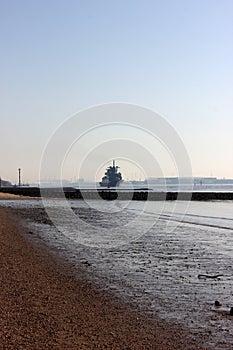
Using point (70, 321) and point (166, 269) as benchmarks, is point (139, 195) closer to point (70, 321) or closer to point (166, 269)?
point (166, 269)

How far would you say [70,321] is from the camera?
963 centimetres

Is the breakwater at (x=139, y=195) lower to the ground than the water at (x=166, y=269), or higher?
higher

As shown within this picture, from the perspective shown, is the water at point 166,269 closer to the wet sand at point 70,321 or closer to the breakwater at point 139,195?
the wet sand at point 70,321

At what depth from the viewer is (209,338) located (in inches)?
359

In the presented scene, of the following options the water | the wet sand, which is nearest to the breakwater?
the water

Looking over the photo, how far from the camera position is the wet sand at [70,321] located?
27.5ft

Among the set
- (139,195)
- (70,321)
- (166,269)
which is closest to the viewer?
(70,321)

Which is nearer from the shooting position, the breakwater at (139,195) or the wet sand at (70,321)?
the wet sand at (70,321)

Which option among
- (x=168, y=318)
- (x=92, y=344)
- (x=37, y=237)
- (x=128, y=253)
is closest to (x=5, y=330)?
(x=92, y=344)

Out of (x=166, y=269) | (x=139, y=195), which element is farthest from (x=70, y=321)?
(x=139, y=195)

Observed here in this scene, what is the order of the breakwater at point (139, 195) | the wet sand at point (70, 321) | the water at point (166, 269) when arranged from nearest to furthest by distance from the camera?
the wet sand at point (70, 321), the water at point (166, 269), the breakwater at point (139, 195)

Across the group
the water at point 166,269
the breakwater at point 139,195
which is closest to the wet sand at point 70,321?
the water at point 166,269

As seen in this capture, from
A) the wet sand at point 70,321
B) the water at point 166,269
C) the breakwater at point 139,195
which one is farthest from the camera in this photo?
the breakwater at point 139,195

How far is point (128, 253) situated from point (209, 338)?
41.4 feet
